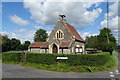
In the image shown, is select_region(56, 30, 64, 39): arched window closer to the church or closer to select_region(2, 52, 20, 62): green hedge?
the church

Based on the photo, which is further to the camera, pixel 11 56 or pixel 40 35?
pixel 40 35

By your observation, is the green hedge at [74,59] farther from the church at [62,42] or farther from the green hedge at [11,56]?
the church at [62,42]

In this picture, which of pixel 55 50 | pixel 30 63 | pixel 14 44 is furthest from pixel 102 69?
pixel 14 44

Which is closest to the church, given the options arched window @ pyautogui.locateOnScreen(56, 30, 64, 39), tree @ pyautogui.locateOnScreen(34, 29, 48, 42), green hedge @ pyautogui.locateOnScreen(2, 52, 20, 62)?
arched window @ pyautogui.locateOnScreen(56, 30, 64, 39)

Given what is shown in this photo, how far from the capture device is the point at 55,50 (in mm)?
26531

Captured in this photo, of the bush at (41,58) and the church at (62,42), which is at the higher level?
the church at (62,42)

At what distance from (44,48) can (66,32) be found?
6877mm

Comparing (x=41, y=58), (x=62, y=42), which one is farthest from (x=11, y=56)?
(x=62, y=42)

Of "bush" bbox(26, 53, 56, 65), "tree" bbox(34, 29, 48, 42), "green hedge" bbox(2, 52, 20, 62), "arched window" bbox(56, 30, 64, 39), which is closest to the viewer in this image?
"bush" bbox(26, 53, 56, 65)

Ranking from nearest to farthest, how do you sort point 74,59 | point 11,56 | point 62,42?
1. point 74,59
2. point 11,56
3. point 62,42

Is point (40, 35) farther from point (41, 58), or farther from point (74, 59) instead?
point (74, 59)

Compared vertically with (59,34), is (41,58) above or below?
below

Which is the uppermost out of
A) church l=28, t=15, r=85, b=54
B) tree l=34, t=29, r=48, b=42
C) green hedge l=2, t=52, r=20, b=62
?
tree l=34, t=29, r=48, b=42

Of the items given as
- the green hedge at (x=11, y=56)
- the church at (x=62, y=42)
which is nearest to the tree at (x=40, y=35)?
the church at (x=62, y=42)
